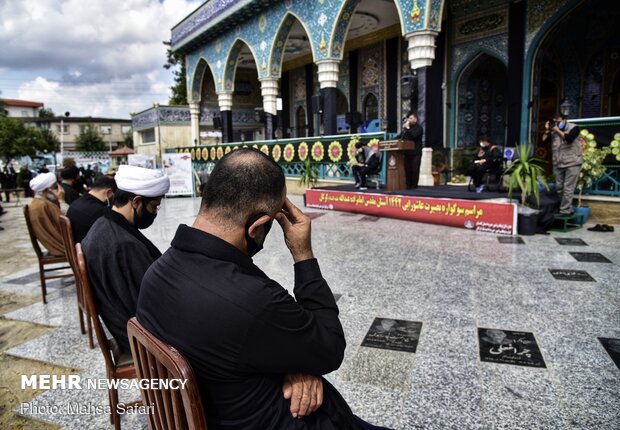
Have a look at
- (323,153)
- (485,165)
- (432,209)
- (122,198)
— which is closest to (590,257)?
(432,209)

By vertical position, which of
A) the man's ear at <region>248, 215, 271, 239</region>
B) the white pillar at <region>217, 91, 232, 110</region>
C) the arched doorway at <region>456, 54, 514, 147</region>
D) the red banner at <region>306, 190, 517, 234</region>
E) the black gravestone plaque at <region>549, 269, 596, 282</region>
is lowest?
the black gravestone plaque at <region>549, 269, 596, 282</region>

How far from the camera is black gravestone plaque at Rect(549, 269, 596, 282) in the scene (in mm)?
3728

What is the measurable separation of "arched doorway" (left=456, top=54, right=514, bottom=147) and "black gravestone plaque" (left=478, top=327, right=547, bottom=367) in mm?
9688

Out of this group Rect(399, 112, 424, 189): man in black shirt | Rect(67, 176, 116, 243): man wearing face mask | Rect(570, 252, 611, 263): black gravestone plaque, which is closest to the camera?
Rect(67, 176, 116, 243): man wearing face mask

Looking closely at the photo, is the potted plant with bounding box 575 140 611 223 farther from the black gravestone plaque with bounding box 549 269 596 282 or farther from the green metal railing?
the green metal railing

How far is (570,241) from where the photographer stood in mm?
5242

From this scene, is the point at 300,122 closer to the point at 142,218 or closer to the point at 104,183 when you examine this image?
the point at 104,183

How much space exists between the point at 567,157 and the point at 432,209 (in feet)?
6.62

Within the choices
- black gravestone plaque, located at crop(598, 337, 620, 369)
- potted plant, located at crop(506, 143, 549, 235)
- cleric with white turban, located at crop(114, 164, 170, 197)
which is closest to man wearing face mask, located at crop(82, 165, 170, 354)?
cleric with white turban, located at crop(114, 164, 170, 197)

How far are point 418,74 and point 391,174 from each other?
7.96ft

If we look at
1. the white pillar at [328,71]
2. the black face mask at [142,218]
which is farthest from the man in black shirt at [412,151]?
the black face mask at [142,218]

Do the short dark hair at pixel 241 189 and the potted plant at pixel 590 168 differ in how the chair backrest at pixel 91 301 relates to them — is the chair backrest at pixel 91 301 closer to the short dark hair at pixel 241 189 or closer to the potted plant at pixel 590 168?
the short dark hair at pixel 241 189

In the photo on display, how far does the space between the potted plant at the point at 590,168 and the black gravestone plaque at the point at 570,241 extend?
47.7 inches

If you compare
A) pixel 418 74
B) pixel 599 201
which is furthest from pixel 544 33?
pixel 599 201
